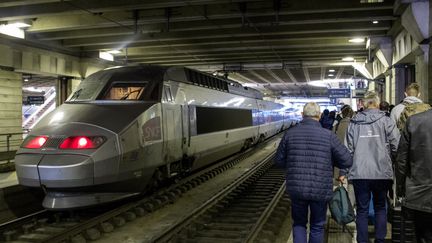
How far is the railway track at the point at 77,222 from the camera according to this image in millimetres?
6469

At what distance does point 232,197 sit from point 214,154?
12.0 feet

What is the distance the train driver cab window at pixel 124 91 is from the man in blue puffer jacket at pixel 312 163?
4.86m

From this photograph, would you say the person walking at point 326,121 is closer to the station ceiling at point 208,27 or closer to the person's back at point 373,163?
the station ceiling at point 208,27

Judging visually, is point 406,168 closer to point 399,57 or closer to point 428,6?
point 428,6

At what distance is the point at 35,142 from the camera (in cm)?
718

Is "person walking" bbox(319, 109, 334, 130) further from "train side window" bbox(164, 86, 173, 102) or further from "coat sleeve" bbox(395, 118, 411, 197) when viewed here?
"coat sleeve" bbox(395, 118, 411, 197)

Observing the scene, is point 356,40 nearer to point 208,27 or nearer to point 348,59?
point 348,59

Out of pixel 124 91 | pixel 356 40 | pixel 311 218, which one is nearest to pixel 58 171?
pixel 124 91

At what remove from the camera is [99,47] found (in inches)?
758

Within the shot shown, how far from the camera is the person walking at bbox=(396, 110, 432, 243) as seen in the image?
3.58 metres

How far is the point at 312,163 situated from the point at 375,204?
120 centimetres

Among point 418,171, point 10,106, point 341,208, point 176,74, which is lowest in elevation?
point 341,208

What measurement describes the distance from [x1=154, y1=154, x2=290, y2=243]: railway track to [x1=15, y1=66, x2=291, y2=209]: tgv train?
124 cm

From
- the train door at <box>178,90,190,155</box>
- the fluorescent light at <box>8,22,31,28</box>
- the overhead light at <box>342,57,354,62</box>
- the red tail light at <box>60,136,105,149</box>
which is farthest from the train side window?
the overhead light at <box>342,57,354,62</box>
